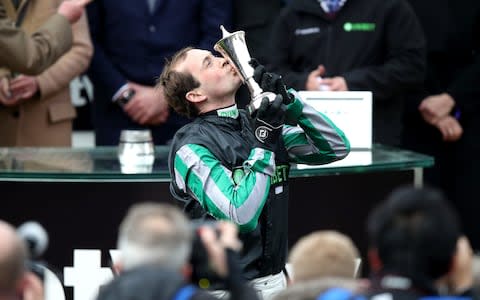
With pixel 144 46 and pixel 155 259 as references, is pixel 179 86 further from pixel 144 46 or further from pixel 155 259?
pixel 144 46

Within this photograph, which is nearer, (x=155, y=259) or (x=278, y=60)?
A: (x=155, y=259)

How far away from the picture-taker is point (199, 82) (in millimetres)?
5004

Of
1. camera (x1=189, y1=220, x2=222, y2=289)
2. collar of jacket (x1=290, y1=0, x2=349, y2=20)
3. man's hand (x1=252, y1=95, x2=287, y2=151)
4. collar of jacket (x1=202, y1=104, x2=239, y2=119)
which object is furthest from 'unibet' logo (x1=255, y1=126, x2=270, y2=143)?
collar of jacket (x1=290, y1=0, x2=349, y2=20)

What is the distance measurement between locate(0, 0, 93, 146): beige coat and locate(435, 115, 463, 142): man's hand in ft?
7.24

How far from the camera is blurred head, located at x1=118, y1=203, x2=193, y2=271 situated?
3410 mm

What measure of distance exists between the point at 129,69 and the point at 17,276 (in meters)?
4.47

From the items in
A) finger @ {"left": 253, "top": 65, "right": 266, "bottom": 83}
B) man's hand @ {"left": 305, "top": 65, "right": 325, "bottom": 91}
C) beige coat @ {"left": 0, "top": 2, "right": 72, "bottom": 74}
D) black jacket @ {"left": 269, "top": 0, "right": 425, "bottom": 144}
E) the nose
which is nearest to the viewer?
finger @ {"left": 253, "top": 65, "right": 266, "bottom": 83}

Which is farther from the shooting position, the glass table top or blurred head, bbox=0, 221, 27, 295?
the glass table top

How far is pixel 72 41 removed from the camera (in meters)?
7.19

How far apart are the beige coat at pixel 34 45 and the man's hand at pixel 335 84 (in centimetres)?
143

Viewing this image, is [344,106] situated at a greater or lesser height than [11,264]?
greater

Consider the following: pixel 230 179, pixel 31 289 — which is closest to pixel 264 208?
pixel 230 179

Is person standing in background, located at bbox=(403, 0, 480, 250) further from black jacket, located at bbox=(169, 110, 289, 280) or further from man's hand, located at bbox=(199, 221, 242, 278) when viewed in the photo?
man's hand, located at bbox=(199, 221, 242, 278)

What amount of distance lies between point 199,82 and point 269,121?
45 centimetres
